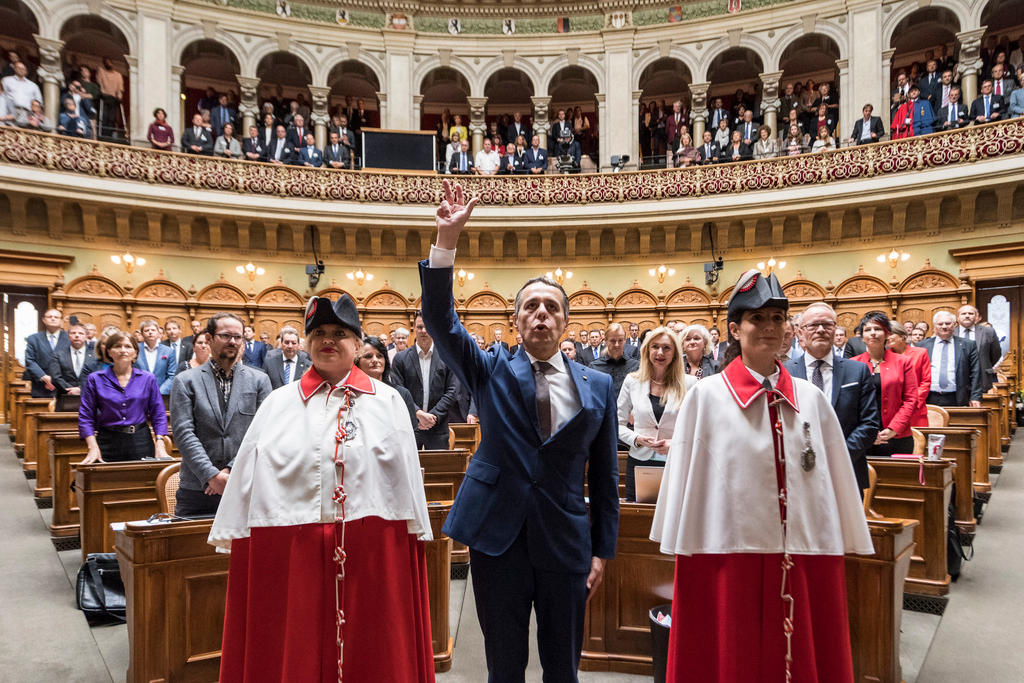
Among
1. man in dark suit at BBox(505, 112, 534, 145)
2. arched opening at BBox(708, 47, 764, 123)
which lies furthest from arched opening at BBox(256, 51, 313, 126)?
arched opening at BBox(708, 47, 764, 123)

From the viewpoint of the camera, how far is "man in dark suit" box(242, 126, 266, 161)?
1259 centimetres

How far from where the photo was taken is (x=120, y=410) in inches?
161

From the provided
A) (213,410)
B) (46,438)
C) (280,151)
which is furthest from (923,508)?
(280,151)

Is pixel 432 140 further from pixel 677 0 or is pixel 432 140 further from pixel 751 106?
pixel 751 106

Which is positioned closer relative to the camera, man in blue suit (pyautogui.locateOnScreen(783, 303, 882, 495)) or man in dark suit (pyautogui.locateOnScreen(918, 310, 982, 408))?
man in blue suit (pyautogui.locateOnScreen(783, 303, 882, 495))

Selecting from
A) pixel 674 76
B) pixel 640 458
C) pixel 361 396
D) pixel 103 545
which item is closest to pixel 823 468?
pixel 361 396

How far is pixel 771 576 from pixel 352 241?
480 inches

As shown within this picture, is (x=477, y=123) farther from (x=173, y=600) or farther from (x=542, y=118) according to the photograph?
(x=173, y=600)

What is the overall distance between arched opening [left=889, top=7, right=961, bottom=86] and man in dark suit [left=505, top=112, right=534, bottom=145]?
7.62 m

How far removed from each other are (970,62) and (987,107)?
192 centimetres

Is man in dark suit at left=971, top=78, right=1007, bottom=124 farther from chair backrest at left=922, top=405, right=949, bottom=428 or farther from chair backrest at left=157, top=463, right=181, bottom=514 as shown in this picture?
chair backrest at left=157, top=463, right=181, bottom=514

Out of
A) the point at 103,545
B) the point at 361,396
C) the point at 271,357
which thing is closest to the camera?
the point at 361,396

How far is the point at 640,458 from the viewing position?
11.5 ft

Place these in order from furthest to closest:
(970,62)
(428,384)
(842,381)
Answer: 1. (970,62)
2. (428,384)
3. (842,381)
